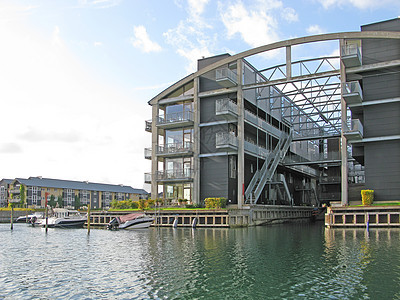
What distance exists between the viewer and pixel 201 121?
47281 millimetres

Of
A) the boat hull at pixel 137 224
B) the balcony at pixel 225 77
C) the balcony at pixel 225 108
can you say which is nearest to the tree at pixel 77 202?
the boat hull at pixel 137 224

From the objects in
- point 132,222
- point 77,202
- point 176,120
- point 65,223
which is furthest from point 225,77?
point 77,202

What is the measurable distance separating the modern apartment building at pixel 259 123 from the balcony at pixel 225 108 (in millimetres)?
112

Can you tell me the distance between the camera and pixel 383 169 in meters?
38.0

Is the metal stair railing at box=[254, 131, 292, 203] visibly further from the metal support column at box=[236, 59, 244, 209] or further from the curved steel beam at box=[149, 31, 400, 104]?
the curved steel beam at box=[149, 31, 400, 104]

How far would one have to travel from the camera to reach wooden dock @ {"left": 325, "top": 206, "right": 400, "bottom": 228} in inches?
1358

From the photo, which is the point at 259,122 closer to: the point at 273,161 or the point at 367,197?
the point at 273,161

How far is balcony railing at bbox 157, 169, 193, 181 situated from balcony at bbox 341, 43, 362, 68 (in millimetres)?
19603

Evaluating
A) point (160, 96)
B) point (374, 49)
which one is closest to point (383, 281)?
point (374, 49)

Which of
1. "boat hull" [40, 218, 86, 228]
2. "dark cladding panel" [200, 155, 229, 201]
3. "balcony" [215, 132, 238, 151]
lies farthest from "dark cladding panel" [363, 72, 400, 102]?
"boat hull" [40, 218, 86, 228]

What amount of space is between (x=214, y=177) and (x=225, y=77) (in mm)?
10801

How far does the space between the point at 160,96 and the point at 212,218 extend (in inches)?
665

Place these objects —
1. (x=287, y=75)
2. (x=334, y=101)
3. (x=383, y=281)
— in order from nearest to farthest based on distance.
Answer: (x=383, y=281) < (x=287, y=75) < (x=334, y=101)

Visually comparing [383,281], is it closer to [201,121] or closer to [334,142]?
[201,121]
